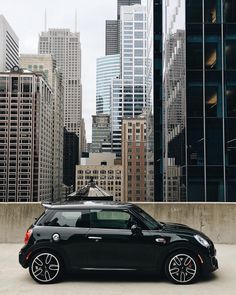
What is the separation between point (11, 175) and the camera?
600ft

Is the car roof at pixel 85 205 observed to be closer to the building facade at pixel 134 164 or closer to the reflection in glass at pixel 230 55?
the reflection in glass at pixel 230 55

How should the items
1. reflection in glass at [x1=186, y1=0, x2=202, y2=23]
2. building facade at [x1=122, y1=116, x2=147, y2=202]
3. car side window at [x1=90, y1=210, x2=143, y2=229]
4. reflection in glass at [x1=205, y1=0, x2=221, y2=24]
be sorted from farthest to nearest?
building facade at [x1=122, y1=116, x2=147, y2=202], reflection in glass at [x1=186, y1=0, x2=202, y2=23], reflection in glass at [x1=205, y1=0, x2=221, y2=24], car side window at [x1=90, y1=210, x2=143, y2=229]

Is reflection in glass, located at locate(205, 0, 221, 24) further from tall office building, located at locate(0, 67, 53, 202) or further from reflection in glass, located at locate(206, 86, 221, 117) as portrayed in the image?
tall office building, located at locate(0, 67, 53, 202)

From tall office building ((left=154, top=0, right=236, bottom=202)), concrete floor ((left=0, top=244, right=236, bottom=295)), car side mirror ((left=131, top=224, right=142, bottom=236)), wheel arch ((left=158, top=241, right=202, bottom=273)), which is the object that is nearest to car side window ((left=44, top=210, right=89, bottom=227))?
car side mirror ((left=131, top=224, right=142, bottom=236))

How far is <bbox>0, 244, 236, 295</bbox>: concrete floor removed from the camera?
612 centimetres

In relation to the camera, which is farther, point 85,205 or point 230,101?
point 230,101

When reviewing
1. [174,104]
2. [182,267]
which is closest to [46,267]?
[182,267]

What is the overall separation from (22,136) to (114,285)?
181045 millimetres

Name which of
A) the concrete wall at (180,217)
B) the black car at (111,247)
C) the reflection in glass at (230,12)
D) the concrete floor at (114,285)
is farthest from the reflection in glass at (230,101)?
the black car at (111,247)

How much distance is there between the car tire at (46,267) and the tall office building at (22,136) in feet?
571

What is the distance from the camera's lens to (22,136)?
182250mm

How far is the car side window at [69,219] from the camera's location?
6.82 metres

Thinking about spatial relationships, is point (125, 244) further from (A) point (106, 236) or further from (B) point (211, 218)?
(B) point (211, 218)

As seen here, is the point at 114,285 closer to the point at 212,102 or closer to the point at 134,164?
the point at 212,102
